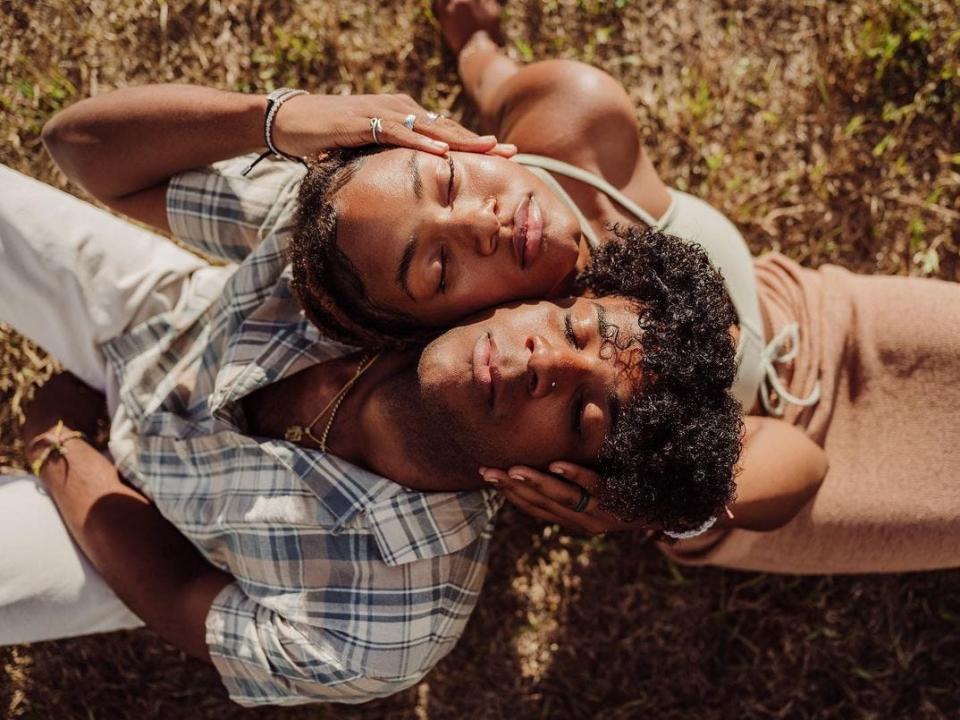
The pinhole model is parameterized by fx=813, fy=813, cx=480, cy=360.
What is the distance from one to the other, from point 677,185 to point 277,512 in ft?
7.62

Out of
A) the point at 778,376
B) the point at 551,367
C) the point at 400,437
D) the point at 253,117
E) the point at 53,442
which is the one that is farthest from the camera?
the point at 53,442

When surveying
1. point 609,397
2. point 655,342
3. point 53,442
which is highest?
point 655,342

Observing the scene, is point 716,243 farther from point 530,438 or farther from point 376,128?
point 376,128

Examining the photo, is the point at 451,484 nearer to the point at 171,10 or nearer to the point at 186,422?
the point at 186,422

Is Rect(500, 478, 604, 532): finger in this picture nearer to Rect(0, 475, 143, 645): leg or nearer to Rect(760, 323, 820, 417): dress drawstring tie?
Rect(760, 323, 820, 417): dress drawstring tie

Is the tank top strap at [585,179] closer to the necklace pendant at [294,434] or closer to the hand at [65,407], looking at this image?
the necklace pendant at [294,434]

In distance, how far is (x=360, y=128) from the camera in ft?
8.18

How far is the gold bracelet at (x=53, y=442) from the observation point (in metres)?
3.19

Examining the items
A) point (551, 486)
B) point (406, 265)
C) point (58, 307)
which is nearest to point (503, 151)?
point (406, 265)

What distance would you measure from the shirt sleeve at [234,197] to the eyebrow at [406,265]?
2.29 feet

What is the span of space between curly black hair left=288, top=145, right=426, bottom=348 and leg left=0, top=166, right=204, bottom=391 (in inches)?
29.5

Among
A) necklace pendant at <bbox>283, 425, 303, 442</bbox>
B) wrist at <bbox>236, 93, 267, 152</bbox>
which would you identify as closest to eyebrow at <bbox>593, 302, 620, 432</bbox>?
necklace pendant at <bbox>283, 425, 303, 442</bbox>

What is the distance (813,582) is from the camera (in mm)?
3664

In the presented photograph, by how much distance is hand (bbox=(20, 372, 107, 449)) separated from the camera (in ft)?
10.9
